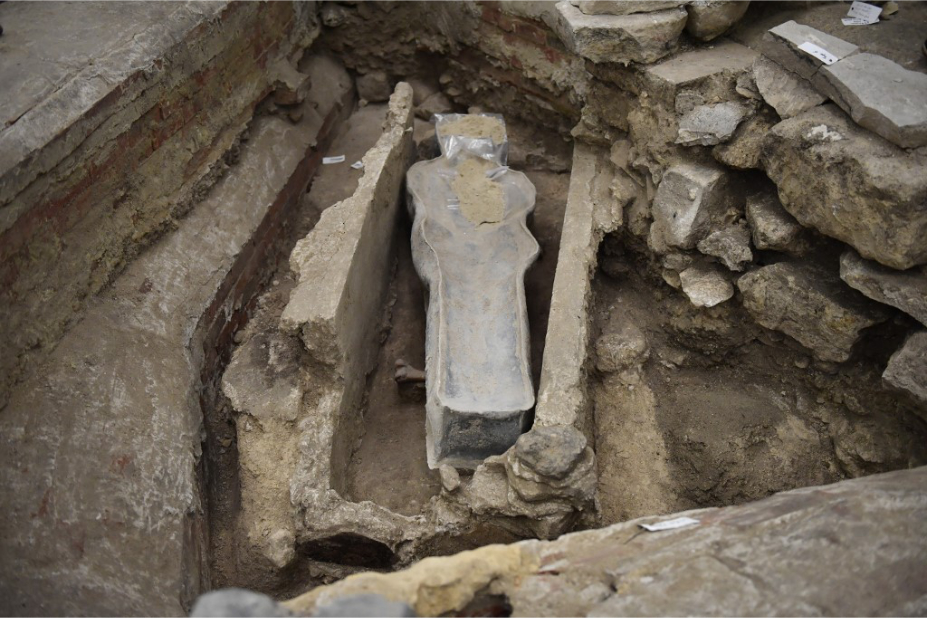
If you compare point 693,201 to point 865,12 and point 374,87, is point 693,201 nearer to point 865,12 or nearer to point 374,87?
point 865,12

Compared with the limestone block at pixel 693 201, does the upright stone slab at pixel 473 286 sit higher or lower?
lower

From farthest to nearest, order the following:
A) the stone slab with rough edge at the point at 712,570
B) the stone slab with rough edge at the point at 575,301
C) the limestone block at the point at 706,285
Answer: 1. the limestone block at the point at 706,285
2. the stone slab with rough edge at the point at 575,301
3. the stone slab with rough edge at the point at 712,570

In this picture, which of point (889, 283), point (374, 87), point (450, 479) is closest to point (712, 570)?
point (450, 479)

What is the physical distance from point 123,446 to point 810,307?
294 cm

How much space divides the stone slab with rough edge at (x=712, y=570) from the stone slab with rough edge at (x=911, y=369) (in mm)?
809

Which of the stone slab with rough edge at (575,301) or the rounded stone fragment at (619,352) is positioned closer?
the stone slab with rough edge at (575,301)

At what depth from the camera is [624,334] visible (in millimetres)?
4074

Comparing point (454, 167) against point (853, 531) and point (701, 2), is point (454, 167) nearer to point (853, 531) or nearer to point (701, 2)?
point (701, 2)

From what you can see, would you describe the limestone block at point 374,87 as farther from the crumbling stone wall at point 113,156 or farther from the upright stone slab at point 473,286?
the crumbling stone wall at point 113,156

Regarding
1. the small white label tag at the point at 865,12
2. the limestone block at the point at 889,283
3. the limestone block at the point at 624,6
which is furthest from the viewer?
the limestone block at the point at 624,6

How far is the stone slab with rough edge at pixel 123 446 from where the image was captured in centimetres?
276

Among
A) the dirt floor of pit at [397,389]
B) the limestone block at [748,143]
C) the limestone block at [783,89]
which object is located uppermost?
the limestone block at [783,89]

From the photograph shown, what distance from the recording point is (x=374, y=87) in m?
6.18

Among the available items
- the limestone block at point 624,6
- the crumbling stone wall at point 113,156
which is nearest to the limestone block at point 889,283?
the limestone block at point 624,6
